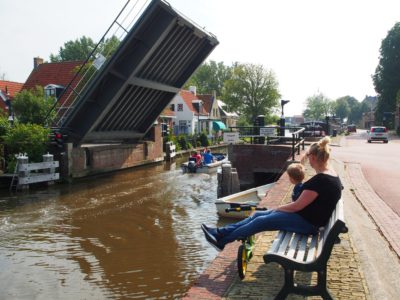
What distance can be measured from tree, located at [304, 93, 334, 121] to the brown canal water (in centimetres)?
8737

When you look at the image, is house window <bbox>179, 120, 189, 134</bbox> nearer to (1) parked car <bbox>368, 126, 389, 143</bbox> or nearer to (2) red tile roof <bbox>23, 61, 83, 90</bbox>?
(2) red tile roof <bbox>23, 61, 83, 90</bbox>

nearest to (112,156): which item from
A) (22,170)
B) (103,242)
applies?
(22,170)

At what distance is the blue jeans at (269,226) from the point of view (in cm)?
398

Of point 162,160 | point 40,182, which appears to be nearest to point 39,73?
point 162,160

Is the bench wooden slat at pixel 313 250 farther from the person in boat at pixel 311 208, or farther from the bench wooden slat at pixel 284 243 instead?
the bench wooden slat at pixel 284 243

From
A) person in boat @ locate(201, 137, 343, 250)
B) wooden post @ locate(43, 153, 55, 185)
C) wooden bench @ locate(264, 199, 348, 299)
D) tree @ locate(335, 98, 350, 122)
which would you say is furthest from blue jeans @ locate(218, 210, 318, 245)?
tree @ locate(335, 98, 350, 122)

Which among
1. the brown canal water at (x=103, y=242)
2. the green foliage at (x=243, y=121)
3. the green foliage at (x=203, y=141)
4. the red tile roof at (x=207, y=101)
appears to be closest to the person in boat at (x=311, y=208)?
the brown canal water at (x=103, y=242)

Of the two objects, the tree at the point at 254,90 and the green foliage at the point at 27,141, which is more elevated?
the tree at the point at 254,90

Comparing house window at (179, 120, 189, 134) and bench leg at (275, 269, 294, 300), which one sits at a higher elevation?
house window at (179, 120, 189, 134)

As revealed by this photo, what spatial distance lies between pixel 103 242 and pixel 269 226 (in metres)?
5.15

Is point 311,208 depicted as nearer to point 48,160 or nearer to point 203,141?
point 48,160

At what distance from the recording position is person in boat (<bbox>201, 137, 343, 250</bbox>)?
3863 millimetres

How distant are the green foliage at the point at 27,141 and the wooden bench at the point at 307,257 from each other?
1377 cm

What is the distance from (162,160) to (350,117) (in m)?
111
